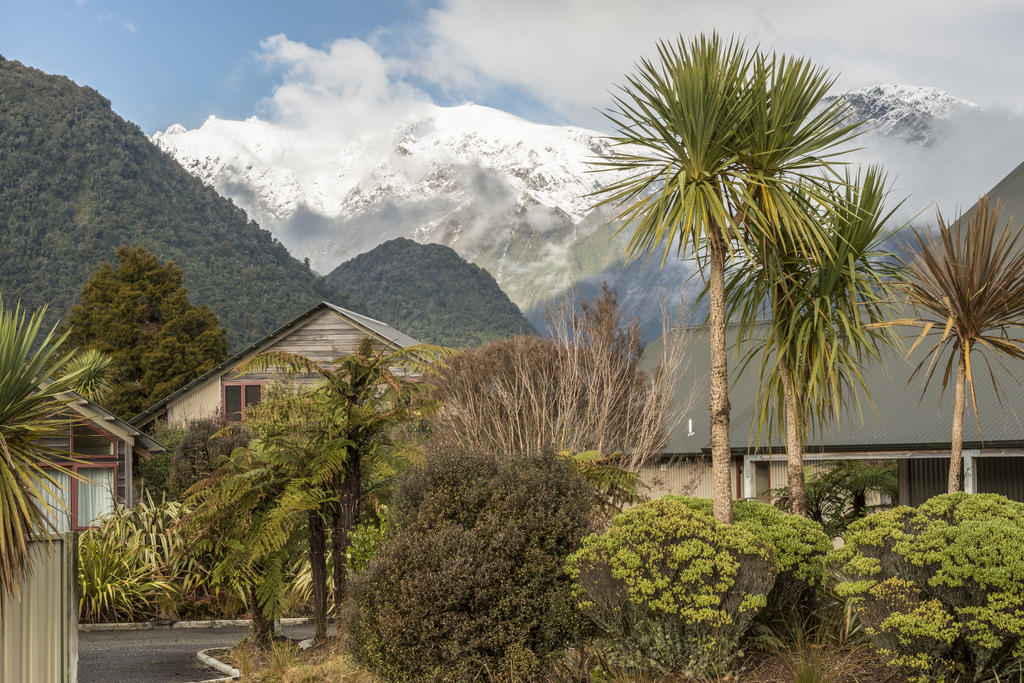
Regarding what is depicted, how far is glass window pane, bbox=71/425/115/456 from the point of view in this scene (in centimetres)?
2062

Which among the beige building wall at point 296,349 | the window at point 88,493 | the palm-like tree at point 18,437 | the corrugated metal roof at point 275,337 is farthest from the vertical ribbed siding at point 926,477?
the beige building wall at point 296,349

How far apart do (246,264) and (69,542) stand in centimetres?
5877

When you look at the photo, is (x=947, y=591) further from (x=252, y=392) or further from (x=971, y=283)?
(x=252, y=392)

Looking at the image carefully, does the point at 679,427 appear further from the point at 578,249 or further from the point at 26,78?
the point at 578,249

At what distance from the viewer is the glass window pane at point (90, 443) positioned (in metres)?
20.6

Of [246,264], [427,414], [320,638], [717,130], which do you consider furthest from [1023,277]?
[246,264]

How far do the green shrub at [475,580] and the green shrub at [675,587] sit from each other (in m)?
0.44

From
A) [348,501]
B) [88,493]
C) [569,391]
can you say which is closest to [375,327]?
[88,493]

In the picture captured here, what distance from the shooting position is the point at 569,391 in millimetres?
17984

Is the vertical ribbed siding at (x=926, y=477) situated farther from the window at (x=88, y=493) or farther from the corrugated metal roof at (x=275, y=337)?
the corrugated metal roof at (x=275, y=337)

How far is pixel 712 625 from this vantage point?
7516 millimetres

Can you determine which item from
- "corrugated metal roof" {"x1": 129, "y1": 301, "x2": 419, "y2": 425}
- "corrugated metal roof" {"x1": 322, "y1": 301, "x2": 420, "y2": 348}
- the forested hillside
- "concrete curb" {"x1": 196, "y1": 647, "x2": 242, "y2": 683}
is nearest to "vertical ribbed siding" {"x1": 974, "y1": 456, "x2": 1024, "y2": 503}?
"concrete curb" {"x1": 196, "y1": 647, "x2": 242, "y2": 683}

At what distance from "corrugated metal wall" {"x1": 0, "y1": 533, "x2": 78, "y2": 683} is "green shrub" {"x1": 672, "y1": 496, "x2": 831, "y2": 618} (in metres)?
5.15

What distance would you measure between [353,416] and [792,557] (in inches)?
183
